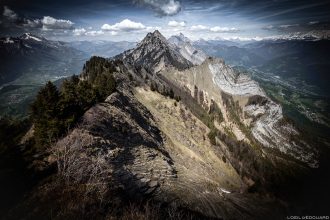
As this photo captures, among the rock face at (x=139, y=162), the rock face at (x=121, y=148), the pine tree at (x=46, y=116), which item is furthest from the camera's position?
the rock face at (x=121, y=148)

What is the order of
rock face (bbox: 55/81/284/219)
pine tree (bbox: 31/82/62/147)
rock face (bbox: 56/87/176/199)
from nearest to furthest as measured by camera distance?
1. rock face (bbox: 55/81/284/219)
2. pine tree (bbox: 31/82/62/147)
3. rock face (bbox: 56/87/176/199)

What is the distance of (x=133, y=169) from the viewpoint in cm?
4597

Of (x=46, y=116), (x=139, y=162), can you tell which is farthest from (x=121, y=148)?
(x=46, y=116)

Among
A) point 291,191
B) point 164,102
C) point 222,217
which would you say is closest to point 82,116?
point 222,217

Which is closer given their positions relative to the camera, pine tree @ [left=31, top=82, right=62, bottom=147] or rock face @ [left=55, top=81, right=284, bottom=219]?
rock face @ [left=55, top=81, right=284, bottom=219]

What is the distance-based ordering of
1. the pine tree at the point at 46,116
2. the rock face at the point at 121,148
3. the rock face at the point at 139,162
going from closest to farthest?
the rock face at the point at 139,162 < the pine tree at the point at 46,116 < the rock face at the point at 121,148

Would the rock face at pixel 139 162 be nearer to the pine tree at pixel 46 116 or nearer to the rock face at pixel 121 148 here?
the rock face at pixel 121 148

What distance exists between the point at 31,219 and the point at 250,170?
497ft

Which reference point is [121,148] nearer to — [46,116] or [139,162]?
[139,162]

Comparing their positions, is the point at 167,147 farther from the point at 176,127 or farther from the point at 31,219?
the point at 31,219

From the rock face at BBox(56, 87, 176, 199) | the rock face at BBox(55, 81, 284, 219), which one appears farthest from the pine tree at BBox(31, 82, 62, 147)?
the rock face at BBox(55, 81, 284, 219)

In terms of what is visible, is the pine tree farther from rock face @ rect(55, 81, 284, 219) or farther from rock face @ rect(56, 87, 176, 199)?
rock face @ rect(55, 81, 284, 219)

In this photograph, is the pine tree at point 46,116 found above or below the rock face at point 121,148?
above

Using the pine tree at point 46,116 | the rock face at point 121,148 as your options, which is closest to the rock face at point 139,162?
the rock face at point 121,148
